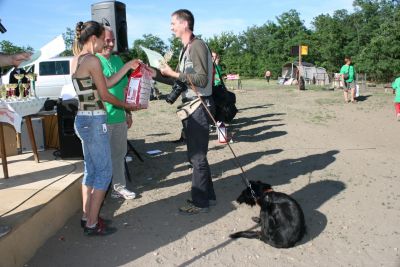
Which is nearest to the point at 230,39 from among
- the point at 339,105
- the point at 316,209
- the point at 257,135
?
the point at 339,105

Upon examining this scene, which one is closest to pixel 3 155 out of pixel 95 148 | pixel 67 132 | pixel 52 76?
pixel 67 132

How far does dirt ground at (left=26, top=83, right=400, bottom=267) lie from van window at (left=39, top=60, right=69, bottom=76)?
812cm

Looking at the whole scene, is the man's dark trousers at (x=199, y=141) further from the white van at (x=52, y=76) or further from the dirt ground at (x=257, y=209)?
the white van at (x=52, y=76)

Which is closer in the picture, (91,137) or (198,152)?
(91,137)

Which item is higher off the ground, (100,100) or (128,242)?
(100,100)

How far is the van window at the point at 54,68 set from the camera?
15.5m

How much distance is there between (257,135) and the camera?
8758mm

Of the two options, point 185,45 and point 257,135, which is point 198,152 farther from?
point 257,135

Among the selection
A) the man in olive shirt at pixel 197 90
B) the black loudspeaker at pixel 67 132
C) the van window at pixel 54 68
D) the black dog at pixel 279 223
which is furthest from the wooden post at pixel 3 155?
the van window at pixel 54 68

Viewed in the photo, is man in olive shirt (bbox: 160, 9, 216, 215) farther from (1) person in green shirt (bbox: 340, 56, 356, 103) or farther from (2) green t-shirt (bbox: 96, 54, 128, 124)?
(1) person in green shirt (bbox: 340, 56, 356, 103)

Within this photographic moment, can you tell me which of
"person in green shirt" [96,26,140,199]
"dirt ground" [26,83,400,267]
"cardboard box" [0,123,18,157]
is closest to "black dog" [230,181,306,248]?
"dirt ground" [26,83,400,267]

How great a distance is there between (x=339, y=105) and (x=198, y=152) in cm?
1147

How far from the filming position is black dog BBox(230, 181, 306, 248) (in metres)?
3.42

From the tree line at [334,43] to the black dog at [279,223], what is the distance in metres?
25.6
